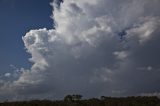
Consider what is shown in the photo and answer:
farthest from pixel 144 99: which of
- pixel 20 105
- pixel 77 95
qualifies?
pixel 20 105

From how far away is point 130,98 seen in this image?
61625mm

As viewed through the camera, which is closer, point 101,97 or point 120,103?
point 120,103

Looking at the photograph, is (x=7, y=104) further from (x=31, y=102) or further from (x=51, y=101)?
(x=51, y=101)

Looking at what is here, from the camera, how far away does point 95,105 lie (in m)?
56.3

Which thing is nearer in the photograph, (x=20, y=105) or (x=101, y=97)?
(x=20, y=105)

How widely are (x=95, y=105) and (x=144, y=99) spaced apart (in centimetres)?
997

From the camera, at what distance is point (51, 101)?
5794cm

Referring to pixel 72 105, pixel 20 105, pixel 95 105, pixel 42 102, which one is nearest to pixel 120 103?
pixel 95 105

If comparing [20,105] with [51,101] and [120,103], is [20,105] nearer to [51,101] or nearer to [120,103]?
[51,101]

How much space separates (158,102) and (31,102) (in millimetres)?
21493

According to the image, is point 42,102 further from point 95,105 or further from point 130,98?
point 130,98

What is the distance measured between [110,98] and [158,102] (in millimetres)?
8273

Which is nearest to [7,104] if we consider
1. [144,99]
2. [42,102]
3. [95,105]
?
[42,102]

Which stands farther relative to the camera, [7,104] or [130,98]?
[130,98]
